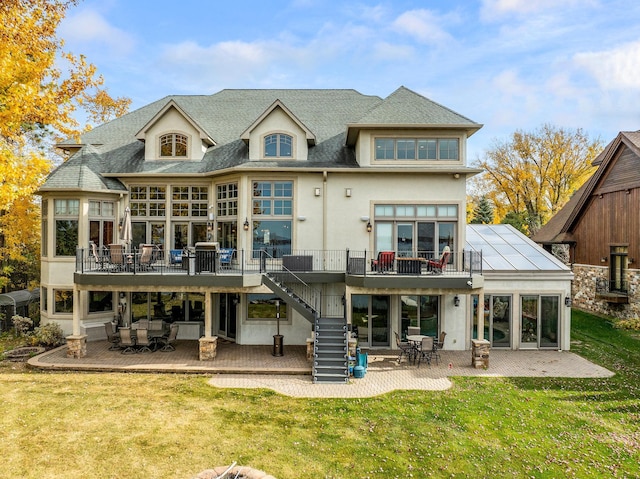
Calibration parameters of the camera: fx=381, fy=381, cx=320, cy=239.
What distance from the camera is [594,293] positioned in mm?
22984

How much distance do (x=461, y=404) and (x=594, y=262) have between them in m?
19.0

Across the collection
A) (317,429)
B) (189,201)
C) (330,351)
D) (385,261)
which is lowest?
(317,429)

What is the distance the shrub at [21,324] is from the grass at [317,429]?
596 centimetres

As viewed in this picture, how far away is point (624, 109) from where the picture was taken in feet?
115

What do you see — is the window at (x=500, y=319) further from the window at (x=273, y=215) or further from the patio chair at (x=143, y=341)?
the patio chair at (x=143, y=341)

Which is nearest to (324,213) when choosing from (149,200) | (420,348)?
(420,348)

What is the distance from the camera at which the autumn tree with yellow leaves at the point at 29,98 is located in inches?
466

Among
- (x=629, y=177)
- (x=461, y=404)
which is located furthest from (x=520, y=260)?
(x=629, y=177)

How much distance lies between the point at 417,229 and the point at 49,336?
1500cm

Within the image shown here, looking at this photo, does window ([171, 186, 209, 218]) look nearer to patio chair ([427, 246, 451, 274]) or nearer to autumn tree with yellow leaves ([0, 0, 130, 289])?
autumn tree with yellow leaves ([0, 0, 130, 289])

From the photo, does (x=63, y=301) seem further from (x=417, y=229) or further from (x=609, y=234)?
(x=609, y=234)

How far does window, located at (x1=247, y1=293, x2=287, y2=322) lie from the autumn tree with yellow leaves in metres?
8.55

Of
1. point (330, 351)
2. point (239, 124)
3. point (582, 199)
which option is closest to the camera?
point (330, 351)

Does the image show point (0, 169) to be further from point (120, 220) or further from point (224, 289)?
point (224, 289)
